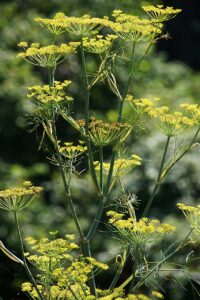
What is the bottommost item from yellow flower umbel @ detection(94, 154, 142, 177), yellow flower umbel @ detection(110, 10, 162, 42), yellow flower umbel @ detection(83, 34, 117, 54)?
yellow flower umbel @ detection(94, 154, 142, 177)

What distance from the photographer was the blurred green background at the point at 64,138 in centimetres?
793

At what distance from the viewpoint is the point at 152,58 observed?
10.9 metres

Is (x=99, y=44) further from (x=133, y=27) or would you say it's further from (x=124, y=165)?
(x=124, y=165)

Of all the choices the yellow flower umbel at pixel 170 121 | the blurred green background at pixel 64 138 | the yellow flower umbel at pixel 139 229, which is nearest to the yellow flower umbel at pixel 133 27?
the yellow flower umbel at pixel 170 121

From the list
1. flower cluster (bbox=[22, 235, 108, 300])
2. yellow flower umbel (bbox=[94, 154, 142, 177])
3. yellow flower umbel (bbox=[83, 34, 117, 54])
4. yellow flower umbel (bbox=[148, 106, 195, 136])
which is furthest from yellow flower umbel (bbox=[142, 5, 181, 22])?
flower cluster (bbox=[22, 235, 108, 300])

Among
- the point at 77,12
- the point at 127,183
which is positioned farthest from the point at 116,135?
the point at 77,12

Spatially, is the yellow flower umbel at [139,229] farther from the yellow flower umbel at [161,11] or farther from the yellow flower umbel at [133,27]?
the yellow flower umbel at [161,11]

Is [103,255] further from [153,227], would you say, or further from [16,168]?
[153,227]

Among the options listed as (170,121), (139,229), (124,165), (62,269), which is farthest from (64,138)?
(139,229)

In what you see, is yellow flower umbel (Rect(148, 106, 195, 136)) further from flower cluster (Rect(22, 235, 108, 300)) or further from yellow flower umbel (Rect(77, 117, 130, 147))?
flower cluster (Rect(22, 235, 108, 300))

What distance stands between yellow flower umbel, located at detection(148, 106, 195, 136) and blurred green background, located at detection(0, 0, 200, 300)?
267 cm

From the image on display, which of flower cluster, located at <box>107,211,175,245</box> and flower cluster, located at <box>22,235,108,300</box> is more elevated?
flower cluster, located at <box>107,211,175,245</box>

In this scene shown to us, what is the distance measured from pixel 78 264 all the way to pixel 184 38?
1390 centimetres

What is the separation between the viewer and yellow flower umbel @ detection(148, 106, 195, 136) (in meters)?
4.24
